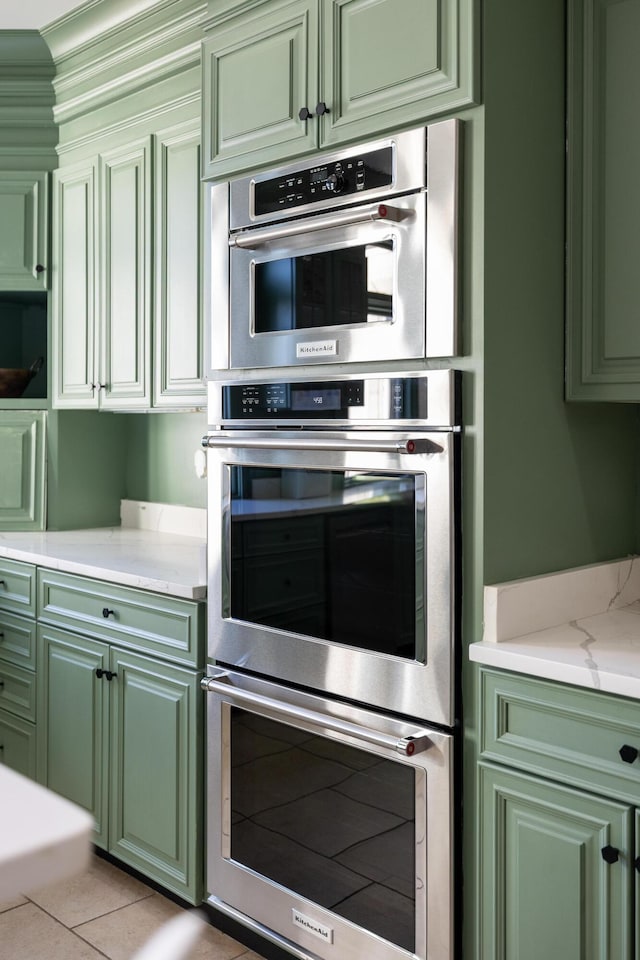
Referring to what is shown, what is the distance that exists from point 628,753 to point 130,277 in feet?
7.49

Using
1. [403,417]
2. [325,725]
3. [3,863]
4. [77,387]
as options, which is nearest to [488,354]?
[403,417]

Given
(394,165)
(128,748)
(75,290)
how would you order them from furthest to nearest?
(75,290) < (128,748) < (394,165)

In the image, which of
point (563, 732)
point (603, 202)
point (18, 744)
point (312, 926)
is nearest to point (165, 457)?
point (18, 744)

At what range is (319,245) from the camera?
84.2 inches

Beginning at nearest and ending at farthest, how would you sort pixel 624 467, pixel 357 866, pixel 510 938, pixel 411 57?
pixel 510 938
pixel 411 57
pixel 357 866
pixel 624 467

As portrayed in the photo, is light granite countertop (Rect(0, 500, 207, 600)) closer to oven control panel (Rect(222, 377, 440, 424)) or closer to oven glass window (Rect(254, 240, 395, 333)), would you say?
oven control panel (Rect(222, 377, 440, 424))

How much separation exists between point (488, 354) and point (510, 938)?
1.16m

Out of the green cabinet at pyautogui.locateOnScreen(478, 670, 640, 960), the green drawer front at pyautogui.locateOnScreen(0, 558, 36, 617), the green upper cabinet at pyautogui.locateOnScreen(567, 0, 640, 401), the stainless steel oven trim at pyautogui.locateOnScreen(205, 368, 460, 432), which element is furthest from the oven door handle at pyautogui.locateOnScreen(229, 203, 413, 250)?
the green drawer front at pyautogui.locateOnScreen(0, 558, 36, 617)

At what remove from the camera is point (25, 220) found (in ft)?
11.5

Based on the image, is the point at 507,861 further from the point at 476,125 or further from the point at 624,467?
the point at 476,125

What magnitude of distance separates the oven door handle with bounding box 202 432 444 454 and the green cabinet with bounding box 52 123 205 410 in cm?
62

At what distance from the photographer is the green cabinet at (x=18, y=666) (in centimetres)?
312

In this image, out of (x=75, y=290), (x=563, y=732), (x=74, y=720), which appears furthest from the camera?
(x=75, y=290)

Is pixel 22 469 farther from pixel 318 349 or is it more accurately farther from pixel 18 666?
pixel 318 349
